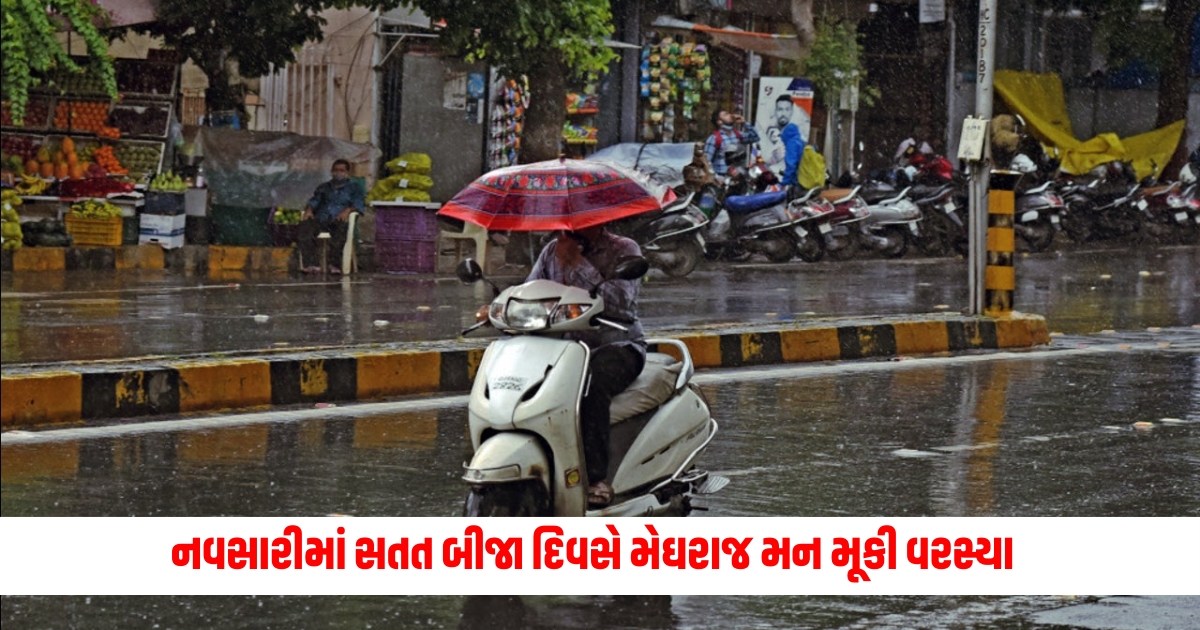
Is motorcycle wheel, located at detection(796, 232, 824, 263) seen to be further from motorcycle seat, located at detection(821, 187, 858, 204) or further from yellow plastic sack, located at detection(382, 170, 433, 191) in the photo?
yellow plastic sack, located at detection(382, 170, 433, 191)

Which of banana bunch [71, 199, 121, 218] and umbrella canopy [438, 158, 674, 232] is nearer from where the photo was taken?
umbrella canopy [438, 158, 674, 232]

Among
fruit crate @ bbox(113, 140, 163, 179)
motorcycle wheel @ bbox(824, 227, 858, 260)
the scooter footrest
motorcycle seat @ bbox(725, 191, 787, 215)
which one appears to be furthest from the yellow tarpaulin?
the scooter footrest

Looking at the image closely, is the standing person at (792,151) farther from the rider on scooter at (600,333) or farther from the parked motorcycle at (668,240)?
the rider on scooter at (600,333)

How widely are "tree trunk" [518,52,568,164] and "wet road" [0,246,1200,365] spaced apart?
2066mm

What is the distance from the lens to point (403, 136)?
22469 millimetres

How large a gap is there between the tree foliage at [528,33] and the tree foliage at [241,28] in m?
0.75

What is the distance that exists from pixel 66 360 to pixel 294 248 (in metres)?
8.87

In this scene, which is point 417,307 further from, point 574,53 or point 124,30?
point 124,30

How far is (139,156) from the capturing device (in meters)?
19.8

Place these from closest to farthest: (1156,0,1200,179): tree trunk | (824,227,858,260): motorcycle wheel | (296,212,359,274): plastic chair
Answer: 1. (296,212,359,274): plastic chair
2. (824,227,858,260): motorcycle wheel
3. (1156,0,1200,179): tree trunk

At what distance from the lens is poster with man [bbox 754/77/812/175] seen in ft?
88.2

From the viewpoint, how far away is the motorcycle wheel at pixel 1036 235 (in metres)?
24.1

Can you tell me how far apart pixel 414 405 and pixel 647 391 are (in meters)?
3.73

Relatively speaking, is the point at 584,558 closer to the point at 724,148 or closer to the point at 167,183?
the point at 167,183
